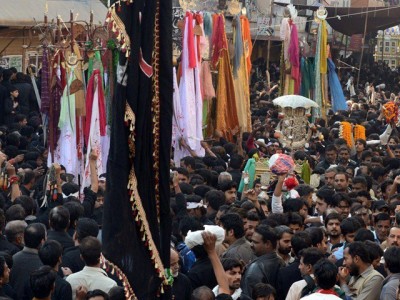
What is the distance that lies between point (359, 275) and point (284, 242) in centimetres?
98

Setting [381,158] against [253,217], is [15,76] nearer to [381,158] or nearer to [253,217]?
[381,158]

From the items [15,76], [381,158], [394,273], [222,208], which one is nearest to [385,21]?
[15,76]

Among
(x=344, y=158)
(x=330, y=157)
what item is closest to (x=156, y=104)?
(x=344, y=158)

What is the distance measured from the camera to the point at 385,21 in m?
34.2

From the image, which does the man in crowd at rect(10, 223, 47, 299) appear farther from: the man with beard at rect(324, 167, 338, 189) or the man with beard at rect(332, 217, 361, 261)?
the man with beard at rect(324, 167, 338, 189)

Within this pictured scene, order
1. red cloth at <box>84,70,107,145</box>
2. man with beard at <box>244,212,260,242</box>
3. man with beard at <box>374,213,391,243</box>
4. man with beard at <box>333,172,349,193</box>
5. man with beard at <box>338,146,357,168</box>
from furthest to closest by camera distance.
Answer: man with beard at <box>338,146,357,168</box> < red cloth at <box>84,70,107,145</box> < man with beard at <box>333,172,349,193</box> < man with beard at <box>374,213,391,243</box> < man with beard at <box>244,212,260,242</box>

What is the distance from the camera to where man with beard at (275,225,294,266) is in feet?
29.5

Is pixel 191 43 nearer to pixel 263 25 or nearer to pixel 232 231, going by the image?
pixel 232 231

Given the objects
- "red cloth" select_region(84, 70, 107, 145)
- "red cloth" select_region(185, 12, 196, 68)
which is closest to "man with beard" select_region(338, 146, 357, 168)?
"red cloth" select_region(185, 12, 196, 68)

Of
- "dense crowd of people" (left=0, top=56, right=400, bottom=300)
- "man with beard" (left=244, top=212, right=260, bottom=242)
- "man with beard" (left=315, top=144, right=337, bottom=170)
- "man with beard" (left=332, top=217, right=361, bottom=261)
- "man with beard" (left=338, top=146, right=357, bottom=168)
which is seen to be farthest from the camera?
"man with beard" (left=315, top=144, right=337, bottom=170)

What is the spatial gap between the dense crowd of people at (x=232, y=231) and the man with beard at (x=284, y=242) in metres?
0.01

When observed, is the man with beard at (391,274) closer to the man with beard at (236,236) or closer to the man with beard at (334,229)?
the man with beard at (236,236)

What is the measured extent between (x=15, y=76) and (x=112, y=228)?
45.2ft

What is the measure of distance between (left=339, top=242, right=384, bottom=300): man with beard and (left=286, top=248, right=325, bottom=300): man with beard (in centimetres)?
20
